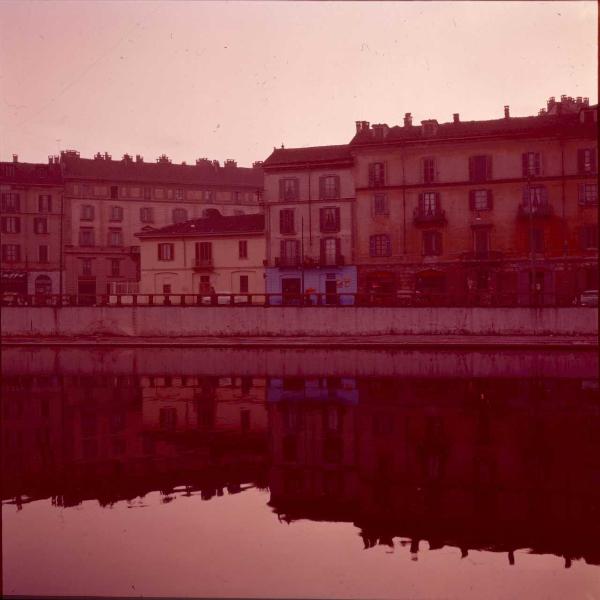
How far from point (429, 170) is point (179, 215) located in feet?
122

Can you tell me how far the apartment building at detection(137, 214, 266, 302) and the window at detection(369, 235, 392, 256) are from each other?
33.4ft

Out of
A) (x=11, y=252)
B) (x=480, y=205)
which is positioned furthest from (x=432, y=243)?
(x=11, y=252)

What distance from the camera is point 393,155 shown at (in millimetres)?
56156

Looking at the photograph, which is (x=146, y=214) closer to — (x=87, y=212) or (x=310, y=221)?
(x=87, y=212)

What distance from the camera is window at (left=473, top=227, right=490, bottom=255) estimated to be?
5422cm

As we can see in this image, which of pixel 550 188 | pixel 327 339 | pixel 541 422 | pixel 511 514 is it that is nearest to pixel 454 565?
pixel 511 514

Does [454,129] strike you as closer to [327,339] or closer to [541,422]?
[327,339]

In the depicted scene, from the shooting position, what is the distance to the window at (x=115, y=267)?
8044 centimetres

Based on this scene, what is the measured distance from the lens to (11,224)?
78.4 meters

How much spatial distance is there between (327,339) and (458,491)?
88.4 ft

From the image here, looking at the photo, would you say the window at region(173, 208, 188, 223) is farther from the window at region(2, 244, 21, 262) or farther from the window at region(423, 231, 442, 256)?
the window at region(423, 231, 442, 256)

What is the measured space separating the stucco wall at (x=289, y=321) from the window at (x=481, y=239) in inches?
625

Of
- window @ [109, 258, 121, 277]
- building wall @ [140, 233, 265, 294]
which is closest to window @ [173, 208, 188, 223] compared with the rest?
window @ [109, 258, 121, 277]

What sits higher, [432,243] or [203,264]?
[432,243]
